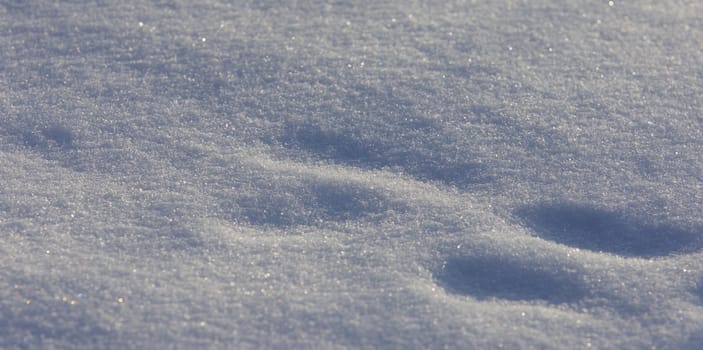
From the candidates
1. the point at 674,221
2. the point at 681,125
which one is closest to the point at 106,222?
the point at 674,221

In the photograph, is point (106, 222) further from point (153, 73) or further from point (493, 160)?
point (493, 160)

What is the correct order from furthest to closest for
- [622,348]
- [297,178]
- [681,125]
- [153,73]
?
[153,73], [681,125], [297,178], [622,348]

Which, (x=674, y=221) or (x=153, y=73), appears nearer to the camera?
(x=674, y=221)

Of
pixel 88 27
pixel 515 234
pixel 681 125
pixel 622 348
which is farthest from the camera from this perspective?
pixel 88 27

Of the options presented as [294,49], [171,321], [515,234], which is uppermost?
[294,49]

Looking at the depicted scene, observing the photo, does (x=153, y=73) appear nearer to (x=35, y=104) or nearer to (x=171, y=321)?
(x=35, y=104)

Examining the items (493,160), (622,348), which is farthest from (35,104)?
(622,348)

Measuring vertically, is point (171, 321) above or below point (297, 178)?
below
